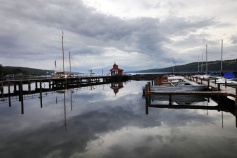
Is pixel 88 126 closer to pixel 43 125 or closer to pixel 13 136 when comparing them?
pixel 43 125

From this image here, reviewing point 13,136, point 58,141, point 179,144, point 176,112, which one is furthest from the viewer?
point 176,112

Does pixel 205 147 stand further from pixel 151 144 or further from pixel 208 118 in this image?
pixel 208 118

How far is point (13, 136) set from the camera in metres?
13.0

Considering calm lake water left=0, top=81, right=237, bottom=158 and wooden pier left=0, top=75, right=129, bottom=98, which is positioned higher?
wooden pier left=0, top=75, right=129, bottom=98

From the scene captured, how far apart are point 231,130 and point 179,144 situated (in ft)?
16.4

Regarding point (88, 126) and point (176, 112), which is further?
point (176, 112)

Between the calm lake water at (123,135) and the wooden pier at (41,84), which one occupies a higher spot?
the wooden pier at (41,84)

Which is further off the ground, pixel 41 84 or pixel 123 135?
pixel 41 84

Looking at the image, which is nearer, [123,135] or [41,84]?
[123,135]

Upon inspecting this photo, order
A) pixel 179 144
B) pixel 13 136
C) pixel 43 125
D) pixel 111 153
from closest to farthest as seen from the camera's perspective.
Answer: pixel 111 153
pixel 179 144
pixel 13 136
pixel 43 125

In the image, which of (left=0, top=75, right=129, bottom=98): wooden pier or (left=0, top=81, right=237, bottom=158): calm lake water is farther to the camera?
(left=0, top=75, right=129, bottom=98): wooden pier

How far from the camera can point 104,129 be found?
14.0 meters

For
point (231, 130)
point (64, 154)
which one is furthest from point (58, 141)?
point (231, 130)

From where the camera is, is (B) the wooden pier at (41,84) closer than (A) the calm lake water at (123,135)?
No
